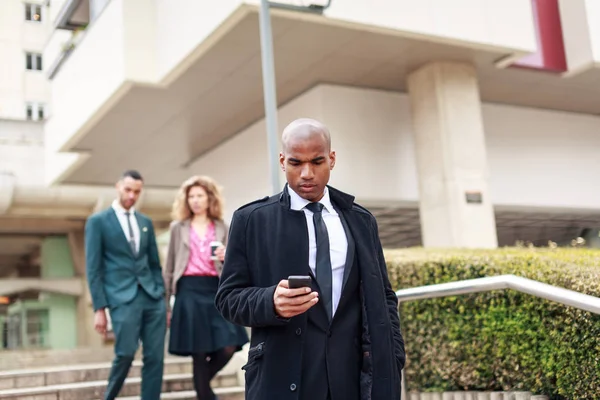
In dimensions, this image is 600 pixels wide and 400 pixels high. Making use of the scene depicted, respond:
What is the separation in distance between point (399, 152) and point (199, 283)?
824 cm

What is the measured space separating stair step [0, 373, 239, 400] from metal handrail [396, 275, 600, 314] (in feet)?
13.0

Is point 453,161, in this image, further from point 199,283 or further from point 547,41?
point 199,283

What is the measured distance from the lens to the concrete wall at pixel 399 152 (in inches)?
550

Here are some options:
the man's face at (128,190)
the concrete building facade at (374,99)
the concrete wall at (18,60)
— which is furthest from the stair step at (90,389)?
the concrete wall at (18,60)

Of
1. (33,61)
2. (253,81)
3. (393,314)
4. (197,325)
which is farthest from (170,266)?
(33,61)

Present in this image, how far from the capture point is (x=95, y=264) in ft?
21.9

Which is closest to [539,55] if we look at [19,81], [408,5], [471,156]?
[471,156]

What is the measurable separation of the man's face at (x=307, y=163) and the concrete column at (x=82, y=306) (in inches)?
1044

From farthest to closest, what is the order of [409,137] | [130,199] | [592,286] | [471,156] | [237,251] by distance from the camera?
[409,137] → [471,156] → [130,199] → [592,286] → [237,251]

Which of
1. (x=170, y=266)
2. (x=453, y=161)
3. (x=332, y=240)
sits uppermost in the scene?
(x=453, y=161)

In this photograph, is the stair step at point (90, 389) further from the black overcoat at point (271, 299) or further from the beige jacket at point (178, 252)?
the black overcoat at point (271, 299)

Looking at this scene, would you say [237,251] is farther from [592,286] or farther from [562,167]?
[562,167]

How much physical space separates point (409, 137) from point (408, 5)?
12.5 feet

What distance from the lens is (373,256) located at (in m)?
2.98
